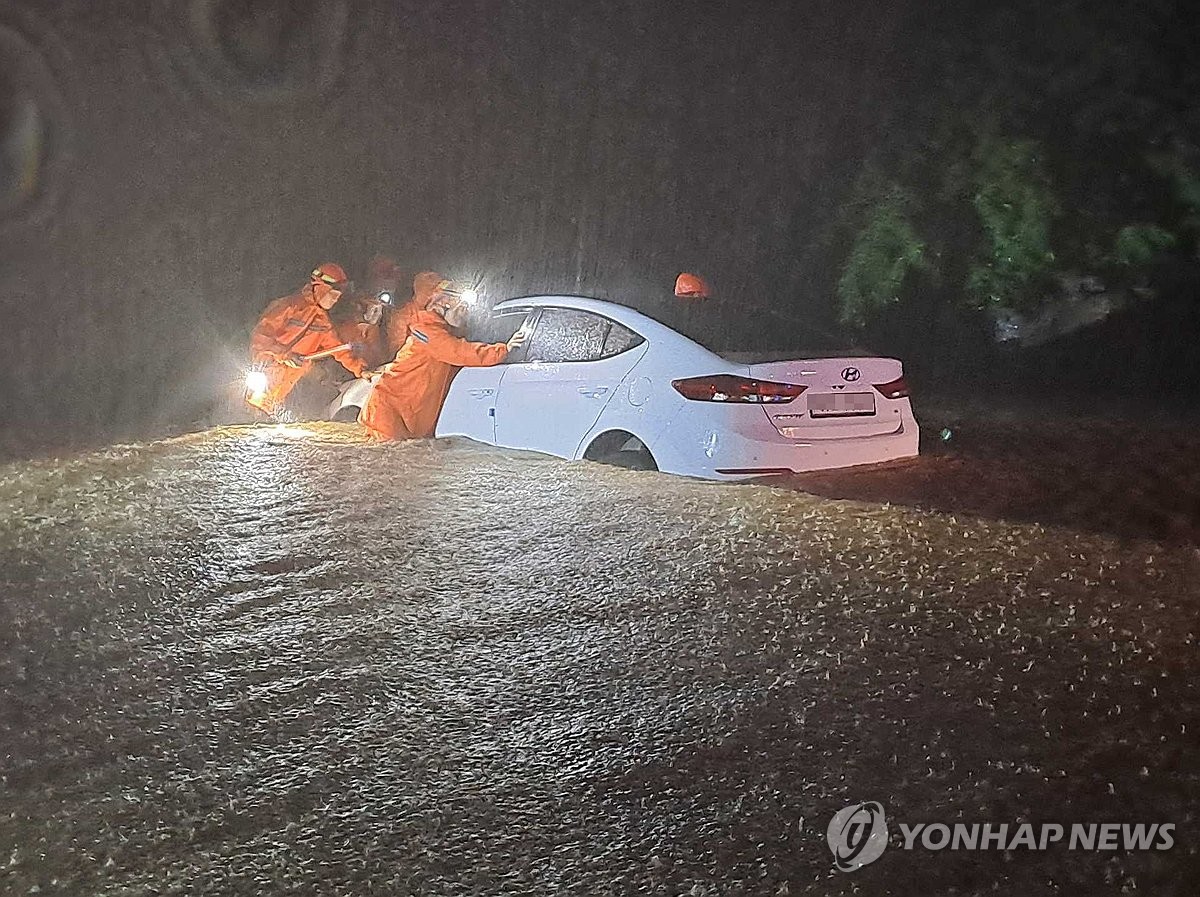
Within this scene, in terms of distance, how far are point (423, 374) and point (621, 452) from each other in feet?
2.04

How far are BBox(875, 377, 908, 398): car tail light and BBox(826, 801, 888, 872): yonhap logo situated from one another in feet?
4.50

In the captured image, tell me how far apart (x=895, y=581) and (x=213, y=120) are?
265 cm

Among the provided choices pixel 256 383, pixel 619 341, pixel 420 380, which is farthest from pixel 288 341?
pixel 619 341

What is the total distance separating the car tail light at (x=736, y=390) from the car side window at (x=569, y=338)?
275 millimetres

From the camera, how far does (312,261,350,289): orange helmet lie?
336 cm

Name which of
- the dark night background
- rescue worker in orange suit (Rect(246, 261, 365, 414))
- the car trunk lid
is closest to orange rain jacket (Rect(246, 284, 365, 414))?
rescue worker in orange suit (Rect(246, 261, 365, 414))

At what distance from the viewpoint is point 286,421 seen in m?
3.10

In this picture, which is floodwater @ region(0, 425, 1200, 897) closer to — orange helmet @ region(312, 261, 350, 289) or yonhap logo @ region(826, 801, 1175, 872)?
yonhap logo @ region(826, 801, 1175, 872)

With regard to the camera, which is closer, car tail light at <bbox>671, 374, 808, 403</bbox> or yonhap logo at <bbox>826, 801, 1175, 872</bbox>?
yonhap logo at <bbox>826, 801, 1175, 872</bbox>

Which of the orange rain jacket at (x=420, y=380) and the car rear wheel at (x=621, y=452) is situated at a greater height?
the orange rain jacket at (x=420, y=380)

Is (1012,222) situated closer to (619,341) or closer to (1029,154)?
(1029,154)

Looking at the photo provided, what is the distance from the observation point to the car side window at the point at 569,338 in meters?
2.79

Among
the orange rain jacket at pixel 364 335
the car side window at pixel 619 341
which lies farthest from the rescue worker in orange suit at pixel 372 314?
the car side window at pixel 619 341

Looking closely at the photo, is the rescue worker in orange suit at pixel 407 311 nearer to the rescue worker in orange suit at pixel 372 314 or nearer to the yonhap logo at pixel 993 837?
the rescue worker in orange suit at pixel 372 314
